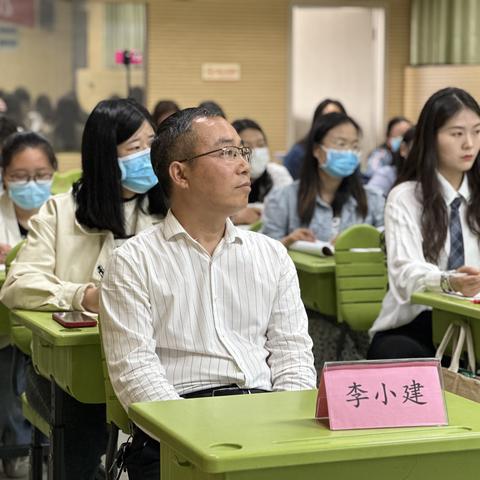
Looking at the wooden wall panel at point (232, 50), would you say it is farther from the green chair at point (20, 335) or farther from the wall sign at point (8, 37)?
the green chair at point (20, 335)

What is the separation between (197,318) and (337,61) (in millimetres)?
9198

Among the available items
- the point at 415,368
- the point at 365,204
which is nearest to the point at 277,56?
the point at 365,204

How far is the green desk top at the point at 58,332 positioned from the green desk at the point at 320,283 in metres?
1.77

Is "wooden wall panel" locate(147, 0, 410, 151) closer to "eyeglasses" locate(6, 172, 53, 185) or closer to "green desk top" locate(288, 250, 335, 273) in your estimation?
"green desk top" locate(288, 250, 335, 273)

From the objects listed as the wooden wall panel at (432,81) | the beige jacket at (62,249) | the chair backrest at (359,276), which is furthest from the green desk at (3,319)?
the wooden wall panel at (432,81)

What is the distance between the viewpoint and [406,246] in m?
4.13

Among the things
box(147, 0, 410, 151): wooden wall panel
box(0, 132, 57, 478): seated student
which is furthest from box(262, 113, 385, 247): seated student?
box(147, 0, 410, 151): wooden wall panel

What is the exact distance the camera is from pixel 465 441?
80.6 inches

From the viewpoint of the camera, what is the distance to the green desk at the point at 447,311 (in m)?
3.58

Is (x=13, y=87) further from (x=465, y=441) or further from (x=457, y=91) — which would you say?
(x=465, y=441)

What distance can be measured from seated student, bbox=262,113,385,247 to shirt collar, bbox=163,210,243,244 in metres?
2.71

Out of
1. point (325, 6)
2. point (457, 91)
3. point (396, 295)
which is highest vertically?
point (325, 6)

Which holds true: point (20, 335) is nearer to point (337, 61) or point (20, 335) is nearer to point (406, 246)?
point (406, 246)

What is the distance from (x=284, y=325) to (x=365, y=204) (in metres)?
2.91
